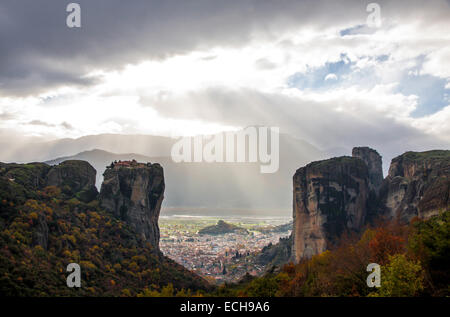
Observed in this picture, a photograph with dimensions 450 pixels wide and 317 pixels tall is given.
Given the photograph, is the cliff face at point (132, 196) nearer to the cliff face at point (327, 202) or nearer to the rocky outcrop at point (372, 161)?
the cliff face at point (327, 202)

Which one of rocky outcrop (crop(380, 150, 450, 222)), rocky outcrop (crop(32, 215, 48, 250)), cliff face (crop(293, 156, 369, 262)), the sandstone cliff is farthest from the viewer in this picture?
cliff face (crop(293, 156, 369, 262))

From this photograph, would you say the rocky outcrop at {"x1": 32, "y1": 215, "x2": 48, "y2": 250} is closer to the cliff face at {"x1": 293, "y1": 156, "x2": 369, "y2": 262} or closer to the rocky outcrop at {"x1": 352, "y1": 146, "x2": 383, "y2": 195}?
the cliff face at {"x1": 293, "y1": 156, "x2": 369, "y2": 262}

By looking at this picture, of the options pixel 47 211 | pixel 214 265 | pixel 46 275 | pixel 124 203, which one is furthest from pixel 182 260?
pixel 46 275

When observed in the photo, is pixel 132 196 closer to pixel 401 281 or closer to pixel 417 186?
pixel 401 281

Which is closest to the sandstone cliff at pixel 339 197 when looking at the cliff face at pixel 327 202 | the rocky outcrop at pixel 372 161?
the cliff face at pixel 327 202

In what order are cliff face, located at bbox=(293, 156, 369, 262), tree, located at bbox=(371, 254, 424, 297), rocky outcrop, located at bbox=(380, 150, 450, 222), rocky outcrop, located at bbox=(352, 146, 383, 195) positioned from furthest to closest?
1. rocky outcrop, located at bbox=(352, 146, 383, 195)
2. cliff face, located at bbox=(293, 156, 369, 262)
3. rocky outcrop, located at bbox=(380, 150, 450, 222)
4. tree, located at bbox=(371, 254, 424, 297)

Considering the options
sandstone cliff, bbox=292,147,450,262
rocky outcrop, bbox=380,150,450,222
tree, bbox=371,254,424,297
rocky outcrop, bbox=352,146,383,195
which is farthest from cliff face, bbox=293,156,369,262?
tree, bbox=371,254,424,297
